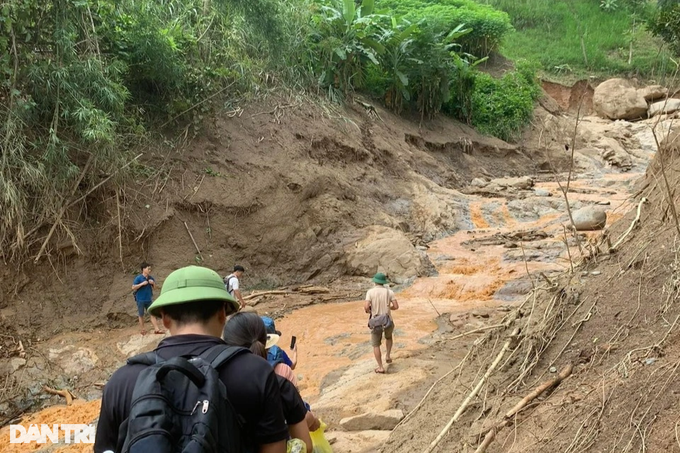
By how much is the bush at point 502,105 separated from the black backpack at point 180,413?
21.6 m

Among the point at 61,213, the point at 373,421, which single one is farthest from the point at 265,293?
the point at 373,421

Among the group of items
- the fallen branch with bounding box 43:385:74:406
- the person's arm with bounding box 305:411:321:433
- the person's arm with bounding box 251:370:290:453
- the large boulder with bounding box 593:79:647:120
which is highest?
the person's arm with bounding box 251:370:290:453

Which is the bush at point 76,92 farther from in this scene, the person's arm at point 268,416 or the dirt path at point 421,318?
the person's arm at point 268,416

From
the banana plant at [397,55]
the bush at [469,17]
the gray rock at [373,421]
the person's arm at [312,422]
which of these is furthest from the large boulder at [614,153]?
the person's arm at [312,422]

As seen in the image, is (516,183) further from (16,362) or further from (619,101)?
(16,362)

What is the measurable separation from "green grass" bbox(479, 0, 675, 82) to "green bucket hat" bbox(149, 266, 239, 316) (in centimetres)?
2884

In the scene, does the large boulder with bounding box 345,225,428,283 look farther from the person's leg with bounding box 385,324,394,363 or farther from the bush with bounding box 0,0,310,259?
the person's leg with bounding box 385,324,394,363

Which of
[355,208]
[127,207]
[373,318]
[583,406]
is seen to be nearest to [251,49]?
[355,208]

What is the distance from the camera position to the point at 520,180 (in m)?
18.3

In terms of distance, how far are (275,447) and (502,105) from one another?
73.9 feet

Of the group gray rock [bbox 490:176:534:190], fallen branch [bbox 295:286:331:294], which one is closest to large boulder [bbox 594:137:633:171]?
gray rock [bbox 490:176:534:190]

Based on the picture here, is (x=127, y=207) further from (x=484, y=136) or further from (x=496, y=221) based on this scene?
(x=484, y=136)

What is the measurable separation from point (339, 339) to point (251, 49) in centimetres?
955

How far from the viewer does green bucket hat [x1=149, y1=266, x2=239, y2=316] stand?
6.39 feet
